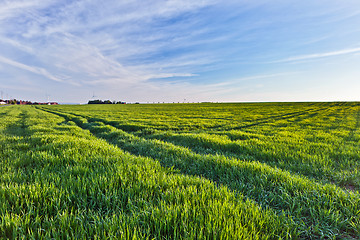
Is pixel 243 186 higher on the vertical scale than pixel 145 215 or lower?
lower

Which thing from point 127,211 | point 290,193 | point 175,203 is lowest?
point 290,193

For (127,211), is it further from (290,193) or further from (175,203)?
(290,193)

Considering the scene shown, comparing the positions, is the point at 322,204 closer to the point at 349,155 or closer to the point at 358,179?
the point at 358,179

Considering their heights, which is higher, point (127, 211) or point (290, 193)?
point (127, 211)

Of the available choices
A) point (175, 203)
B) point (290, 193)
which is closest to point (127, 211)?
point (175, 203)

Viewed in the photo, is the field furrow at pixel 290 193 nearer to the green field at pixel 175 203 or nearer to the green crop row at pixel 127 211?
the green field at pixel 175 203

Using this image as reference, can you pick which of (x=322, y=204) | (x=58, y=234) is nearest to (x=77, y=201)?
(x=58, y=234)

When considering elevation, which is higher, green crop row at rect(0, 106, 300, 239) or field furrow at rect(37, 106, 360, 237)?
green crop row at rect(0, 106, 300, 239)

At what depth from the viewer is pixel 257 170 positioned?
13.2 ft

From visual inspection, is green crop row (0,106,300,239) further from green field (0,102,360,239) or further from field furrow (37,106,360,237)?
field furrow (37,106,360,237)

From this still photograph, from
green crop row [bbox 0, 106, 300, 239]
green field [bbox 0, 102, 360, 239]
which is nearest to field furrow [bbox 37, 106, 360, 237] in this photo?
green field [bbox 0, 102, 360, 239]

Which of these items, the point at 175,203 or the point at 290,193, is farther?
the point at 290,193

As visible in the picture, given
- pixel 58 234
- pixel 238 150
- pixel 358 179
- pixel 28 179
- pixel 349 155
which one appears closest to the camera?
pixel 58 234

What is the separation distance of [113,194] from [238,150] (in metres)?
5.30
